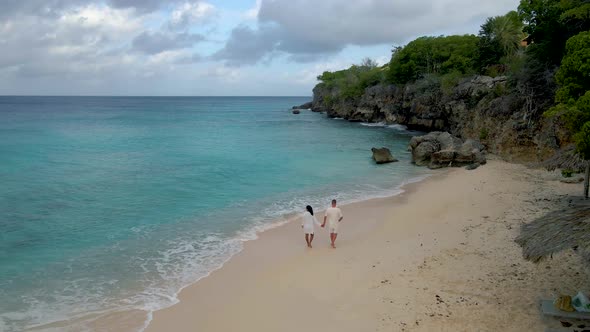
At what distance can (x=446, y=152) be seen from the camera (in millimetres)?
28422

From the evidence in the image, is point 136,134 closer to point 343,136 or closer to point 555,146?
point 343,136

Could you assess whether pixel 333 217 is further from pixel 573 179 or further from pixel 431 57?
pixel 431 57

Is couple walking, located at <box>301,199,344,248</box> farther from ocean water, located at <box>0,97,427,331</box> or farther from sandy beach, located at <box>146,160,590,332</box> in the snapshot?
ocean water, located at <box>0,97,427,331</box>

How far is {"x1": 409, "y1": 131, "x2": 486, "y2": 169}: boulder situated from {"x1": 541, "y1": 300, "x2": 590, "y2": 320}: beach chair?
1953cm

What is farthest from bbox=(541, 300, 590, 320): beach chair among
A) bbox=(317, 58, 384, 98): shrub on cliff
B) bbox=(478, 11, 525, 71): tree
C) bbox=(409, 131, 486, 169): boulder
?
bbox=(317, 58, 384, 98): shrub on cliff

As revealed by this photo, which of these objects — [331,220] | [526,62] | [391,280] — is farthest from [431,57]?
[391,280]

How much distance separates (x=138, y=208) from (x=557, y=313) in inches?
632

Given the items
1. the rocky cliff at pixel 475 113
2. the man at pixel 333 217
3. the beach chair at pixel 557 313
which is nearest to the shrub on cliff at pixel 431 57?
the rocky cliff at pixel 475 113

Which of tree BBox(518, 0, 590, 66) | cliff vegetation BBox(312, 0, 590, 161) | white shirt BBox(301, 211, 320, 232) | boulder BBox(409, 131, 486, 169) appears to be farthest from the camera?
boulder BBox(409, 131, 486, 169)

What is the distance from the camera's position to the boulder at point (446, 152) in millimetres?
28031

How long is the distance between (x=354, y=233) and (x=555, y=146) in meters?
15.9

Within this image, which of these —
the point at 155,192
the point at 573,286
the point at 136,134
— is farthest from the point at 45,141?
the point at 573,286

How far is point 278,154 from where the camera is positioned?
35.1 metres

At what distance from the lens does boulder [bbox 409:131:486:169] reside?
92.0 feet
